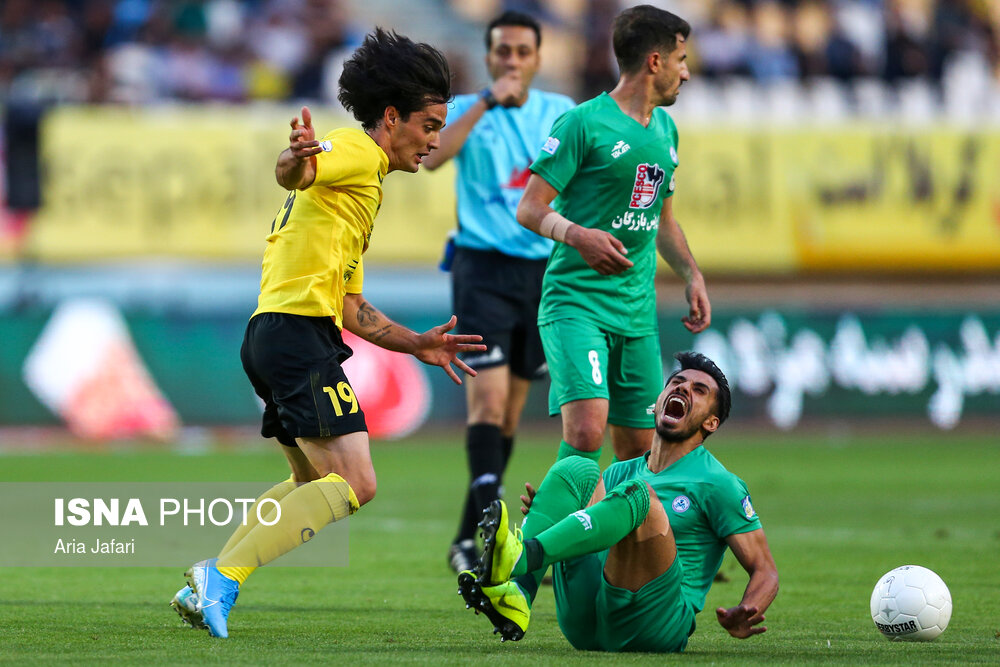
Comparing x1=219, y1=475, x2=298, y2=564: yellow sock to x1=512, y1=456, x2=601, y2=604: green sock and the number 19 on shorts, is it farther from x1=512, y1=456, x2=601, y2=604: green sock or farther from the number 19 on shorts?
x1=512, y1=456, x2=601, y2=604: green sock

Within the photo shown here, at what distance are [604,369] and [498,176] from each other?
75.3 inches

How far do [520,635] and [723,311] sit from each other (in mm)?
13278

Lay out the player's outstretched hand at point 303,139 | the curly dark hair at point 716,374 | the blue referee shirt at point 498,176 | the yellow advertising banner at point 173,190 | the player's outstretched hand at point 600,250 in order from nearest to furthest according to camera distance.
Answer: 1. the player's outstretched hand at point 303,139
2. the curly dark hair at point 716,374
3. the player's outstretched hand at point 600,250
4. the blue referee shirt at point 498,176
5. the yellow advertising banner at point 173,190

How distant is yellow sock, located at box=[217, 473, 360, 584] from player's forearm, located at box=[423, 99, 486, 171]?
9.33 feet

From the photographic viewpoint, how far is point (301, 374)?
482cm

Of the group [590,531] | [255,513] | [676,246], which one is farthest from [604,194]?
[590,531]

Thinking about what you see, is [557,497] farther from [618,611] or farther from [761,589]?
[761,589]

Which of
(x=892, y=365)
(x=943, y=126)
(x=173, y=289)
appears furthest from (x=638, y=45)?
(x=943, y=126)

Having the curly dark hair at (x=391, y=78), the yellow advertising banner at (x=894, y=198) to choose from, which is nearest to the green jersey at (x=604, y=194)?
the curly dark hair at (x=391, y=78)

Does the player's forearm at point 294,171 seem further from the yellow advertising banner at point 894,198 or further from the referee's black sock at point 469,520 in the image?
the yellow advertising banner at point 894,198

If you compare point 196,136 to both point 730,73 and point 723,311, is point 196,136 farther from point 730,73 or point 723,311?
point 730,73

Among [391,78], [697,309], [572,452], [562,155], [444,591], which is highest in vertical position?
[391,78]

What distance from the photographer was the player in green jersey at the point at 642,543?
14.0 ft

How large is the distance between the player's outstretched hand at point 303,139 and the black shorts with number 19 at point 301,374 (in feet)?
2.01
